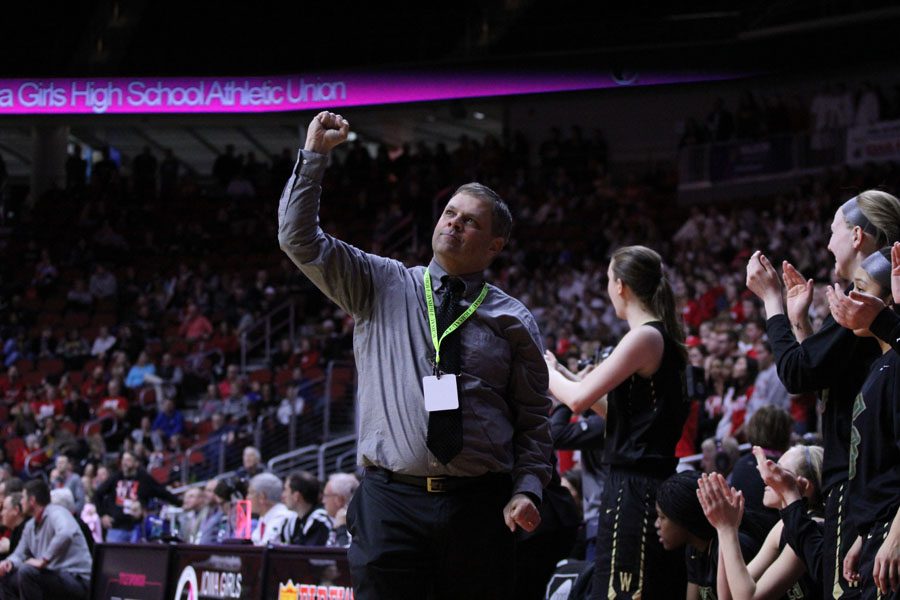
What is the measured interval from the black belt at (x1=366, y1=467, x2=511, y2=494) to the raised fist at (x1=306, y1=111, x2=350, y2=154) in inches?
37.4

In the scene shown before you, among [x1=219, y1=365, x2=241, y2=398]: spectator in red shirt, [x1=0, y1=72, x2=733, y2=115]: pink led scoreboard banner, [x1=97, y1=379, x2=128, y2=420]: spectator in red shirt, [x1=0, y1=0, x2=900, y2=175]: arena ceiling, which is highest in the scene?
[x1=0, y1=0, x2=900, y2=175]: arena ceiling

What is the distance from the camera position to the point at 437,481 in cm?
367

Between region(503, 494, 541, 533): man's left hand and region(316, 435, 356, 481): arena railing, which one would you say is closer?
region(503, 494, 541, 533): man's left hand

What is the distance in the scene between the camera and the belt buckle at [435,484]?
367 centimetres

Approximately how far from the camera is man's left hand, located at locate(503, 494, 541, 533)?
3666 millimetres

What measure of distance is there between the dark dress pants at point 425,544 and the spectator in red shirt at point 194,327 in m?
17.5

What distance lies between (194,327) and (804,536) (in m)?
17.8

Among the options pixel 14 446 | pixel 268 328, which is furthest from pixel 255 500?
pixel 268 328

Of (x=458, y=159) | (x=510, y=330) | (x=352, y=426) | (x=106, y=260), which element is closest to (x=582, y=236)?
(x=458, y=159)

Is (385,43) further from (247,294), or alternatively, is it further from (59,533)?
(59,533)

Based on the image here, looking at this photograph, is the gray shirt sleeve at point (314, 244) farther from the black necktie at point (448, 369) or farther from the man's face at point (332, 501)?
the man's face at point (332, 501)

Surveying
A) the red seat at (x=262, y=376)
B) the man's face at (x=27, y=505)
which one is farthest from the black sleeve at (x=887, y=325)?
the red seat at (x=262, y=376)

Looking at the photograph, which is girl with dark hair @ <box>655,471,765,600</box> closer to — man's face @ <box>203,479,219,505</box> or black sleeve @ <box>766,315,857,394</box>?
black sleeve @ <box>766,315,857,394</box>

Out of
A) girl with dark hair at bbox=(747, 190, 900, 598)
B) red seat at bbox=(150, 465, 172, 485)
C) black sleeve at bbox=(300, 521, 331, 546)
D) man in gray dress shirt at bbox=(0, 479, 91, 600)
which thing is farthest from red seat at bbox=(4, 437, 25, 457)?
girl with dark hair at bbox=(747, 190, 900, 598)
